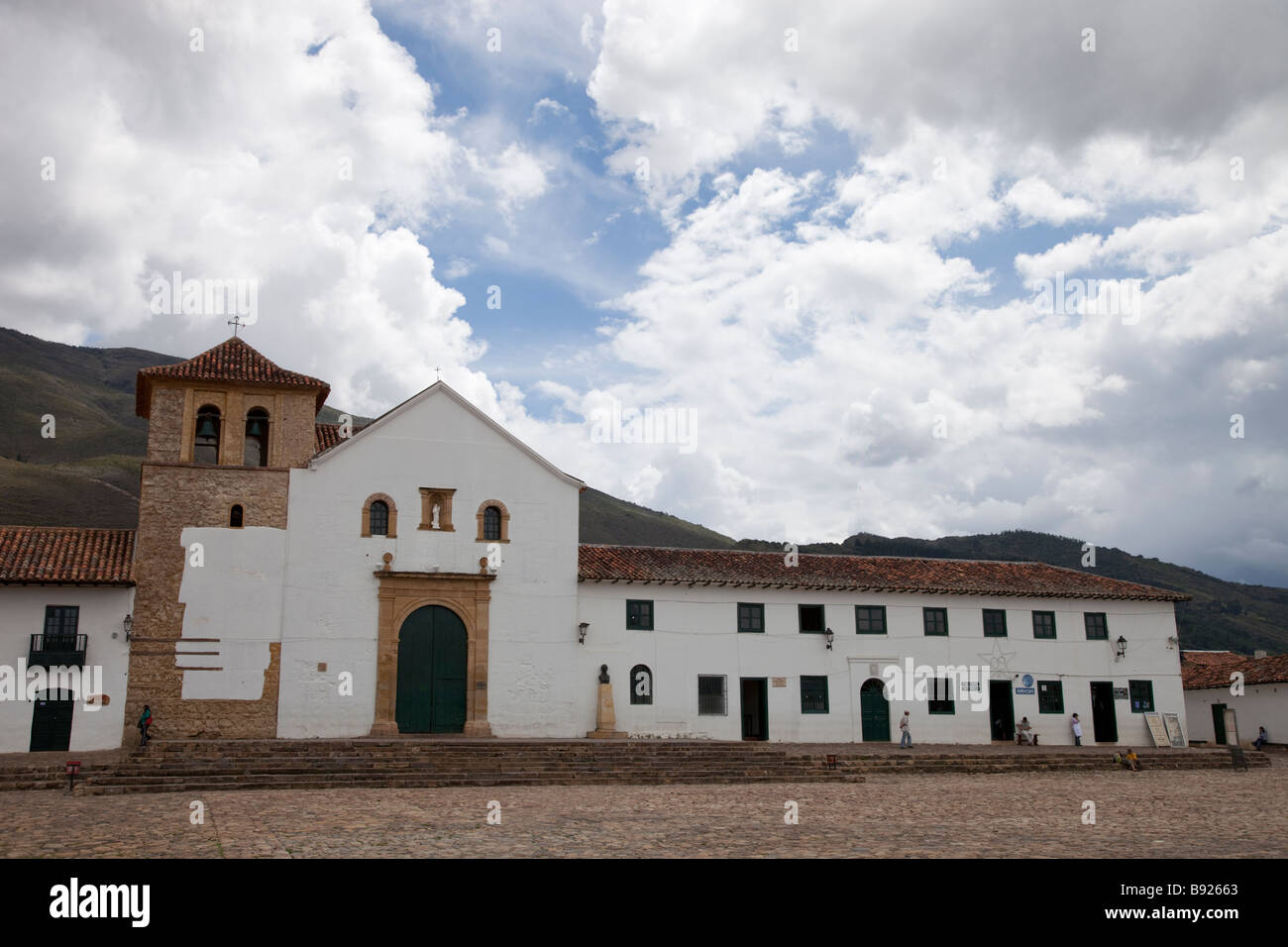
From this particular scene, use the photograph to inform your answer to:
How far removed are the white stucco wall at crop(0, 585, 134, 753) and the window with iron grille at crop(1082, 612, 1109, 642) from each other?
2824cm

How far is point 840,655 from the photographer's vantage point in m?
31.6

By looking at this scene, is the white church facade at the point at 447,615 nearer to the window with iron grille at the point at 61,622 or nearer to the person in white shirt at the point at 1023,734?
the window with iron grille at the point at 61,622

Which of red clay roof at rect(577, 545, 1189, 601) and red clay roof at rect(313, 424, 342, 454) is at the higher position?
red clay roof at rect(313, 424, 342, 454)

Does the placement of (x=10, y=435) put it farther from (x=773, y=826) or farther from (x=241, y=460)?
(x=773, y=826)

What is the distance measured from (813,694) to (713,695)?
10.3 feet

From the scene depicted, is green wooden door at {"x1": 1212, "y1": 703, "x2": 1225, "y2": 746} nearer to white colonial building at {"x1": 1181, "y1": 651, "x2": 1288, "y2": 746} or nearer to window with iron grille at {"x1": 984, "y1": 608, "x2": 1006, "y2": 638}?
white colonial building at {"x1": 1181, "y1": 651, "x2": 1288, "y2": 746}

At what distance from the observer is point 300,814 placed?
606 inches

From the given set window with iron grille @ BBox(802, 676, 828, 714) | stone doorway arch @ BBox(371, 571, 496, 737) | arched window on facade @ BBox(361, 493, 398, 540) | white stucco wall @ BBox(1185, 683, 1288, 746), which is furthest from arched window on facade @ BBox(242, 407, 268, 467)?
white stucco wall @ BBox(1185, 683, 1288, 746)

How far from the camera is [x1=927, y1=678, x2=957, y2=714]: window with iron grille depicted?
105 feet

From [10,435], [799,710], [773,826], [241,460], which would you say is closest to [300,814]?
[773,826]

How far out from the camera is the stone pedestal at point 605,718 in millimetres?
28453

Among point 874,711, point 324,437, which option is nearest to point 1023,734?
point 874,711

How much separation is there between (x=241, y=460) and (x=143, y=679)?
592 cm

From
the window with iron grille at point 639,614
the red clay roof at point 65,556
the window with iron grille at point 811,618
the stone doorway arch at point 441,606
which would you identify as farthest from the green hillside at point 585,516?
the window with iron grille at point 811,618
